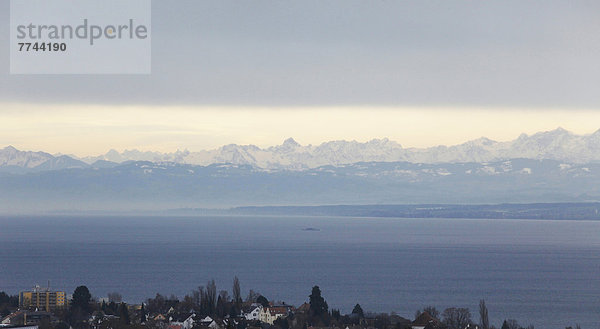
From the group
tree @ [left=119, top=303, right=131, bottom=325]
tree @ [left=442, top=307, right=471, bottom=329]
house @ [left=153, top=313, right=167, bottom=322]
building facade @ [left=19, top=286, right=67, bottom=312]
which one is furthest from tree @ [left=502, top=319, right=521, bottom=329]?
building facade @ [left=19, top=286, right=67, bottom=312]

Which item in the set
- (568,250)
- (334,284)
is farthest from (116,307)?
(568,250)

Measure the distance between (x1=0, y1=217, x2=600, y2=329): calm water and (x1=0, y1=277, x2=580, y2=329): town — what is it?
11252 mm

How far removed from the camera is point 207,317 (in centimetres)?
4431

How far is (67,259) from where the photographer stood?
10900 centimetres

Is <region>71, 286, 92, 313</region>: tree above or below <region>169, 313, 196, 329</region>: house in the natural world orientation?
above

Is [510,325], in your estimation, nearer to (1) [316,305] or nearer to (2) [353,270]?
(1) [316,305]

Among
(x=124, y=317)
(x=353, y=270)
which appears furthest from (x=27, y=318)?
(x=353, y=270)

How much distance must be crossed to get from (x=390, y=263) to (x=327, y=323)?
62.1 metres

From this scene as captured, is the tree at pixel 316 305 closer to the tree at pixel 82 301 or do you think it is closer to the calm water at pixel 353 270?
the tree at pixel 82 301

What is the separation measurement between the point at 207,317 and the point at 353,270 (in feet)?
164

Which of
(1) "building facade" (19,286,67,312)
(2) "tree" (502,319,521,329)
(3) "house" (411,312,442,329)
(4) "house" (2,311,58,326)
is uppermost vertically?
(1) "building facade" (19,286,67,312)

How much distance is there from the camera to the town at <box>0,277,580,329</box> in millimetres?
41812

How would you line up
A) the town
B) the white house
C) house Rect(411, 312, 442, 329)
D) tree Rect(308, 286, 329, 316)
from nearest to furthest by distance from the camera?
1. house Rect(411, 312, 442, 329)
2. the town
3. tree Rect(308, 286, 329, 316)
4. the white house

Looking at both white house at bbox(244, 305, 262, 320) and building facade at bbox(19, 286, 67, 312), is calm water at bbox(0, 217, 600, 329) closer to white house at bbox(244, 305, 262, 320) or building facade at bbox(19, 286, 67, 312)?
building facade at bbox(19, 286, 67, 312)
